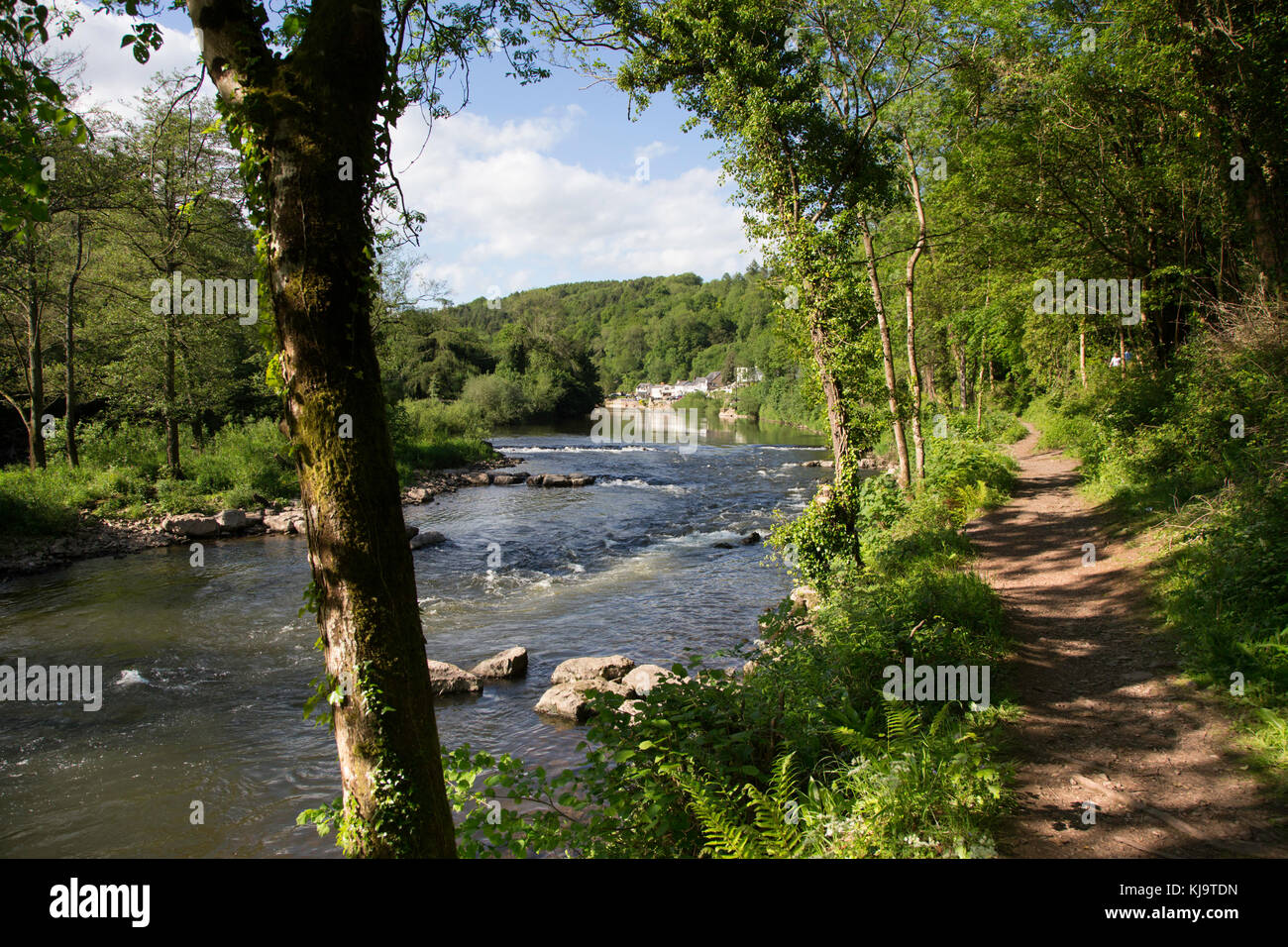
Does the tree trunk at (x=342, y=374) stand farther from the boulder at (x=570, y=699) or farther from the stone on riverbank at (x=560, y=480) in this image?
the stone on riverbank at (x=560, y=480)

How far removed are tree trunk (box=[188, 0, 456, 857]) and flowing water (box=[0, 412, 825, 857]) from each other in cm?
465

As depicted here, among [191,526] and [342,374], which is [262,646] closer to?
[191,526]

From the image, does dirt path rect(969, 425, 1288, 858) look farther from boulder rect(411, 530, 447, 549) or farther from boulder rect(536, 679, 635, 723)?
boulder rect(411, 530, 447, 549)

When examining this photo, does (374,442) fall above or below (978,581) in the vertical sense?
above

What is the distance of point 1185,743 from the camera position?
550 cm

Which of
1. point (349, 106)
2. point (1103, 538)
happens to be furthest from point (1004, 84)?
point (349, 106)

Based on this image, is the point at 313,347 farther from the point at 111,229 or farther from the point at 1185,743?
the point at 111,229

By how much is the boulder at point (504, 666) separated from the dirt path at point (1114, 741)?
23.5ft

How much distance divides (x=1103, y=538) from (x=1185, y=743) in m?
7.28

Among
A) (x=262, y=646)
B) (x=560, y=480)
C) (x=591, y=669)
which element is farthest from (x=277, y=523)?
(x=591, y=669)

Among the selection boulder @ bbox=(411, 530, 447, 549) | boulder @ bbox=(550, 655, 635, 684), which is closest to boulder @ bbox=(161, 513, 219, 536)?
boulder @ bbox=(411, 530, 447, 549)

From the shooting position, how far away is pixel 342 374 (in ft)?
11.0

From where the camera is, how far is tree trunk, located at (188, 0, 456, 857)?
3.30 m

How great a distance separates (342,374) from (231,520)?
70.1 ft
